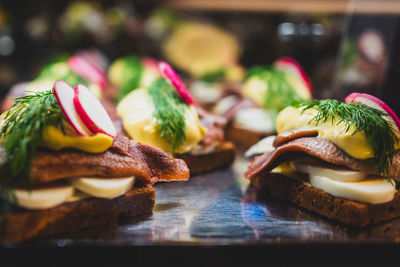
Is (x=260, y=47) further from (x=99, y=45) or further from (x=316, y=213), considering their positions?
(x=316, y=213)

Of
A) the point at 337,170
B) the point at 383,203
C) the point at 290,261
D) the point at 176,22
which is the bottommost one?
the point at 290,261

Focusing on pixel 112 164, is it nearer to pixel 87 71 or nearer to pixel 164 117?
pixel 164 117

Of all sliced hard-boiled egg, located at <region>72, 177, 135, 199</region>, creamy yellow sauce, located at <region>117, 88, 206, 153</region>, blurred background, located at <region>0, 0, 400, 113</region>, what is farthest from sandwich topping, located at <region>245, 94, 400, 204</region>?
blurred background, located at <region>0, 0, 400, 113</region>

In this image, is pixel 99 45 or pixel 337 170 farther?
pixel 99 45

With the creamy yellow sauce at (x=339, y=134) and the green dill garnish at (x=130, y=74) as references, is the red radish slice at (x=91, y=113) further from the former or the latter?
the green dill garnish at (x=130, y=74)

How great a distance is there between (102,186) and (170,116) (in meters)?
1.05

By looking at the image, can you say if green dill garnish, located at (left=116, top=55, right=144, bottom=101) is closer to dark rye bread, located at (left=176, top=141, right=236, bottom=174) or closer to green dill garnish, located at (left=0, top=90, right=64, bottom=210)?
dark rye bread, located at (left=176, top=141, right=236, bottom=174)

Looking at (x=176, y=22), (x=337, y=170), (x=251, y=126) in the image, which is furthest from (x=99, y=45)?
(x=337, y=170)

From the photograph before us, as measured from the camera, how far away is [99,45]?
7941 mm

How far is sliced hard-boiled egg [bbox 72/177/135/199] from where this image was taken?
7.85 ft

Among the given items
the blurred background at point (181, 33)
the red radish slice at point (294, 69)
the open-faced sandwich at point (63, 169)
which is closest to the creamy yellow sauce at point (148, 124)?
the open-faced sandwich at point (63, 169)

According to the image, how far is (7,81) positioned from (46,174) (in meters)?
5.87

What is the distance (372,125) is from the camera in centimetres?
260

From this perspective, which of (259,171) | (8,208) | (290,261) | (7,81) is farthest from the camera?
(7,81)
